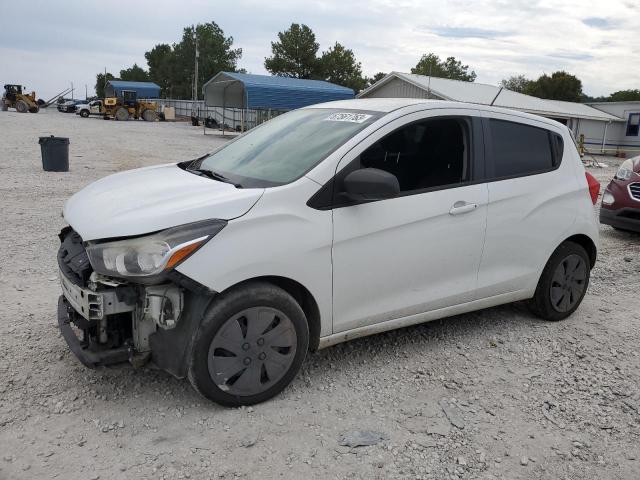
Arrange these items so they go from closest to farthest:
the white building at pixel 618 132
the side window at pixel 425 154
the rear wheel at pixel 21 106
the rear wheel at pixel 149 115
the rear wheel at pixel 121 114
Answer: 1. the side window at pixel 425 154
2. the white building at pixel 618 132
3. the rear wheel at pixel 121 114
4. the rear wheel at pixel 21 106
5. the rear wheel at pixel 149 115

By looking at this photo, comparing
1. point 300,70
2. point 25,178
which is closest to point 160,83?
point 300,70

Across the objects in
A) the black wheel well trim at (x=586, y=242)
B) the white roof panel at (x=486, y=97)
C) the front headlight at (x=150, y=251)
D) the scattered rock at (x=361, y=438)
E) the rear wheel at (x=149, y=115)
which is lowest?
the scattered rock at (x=361, y=438)

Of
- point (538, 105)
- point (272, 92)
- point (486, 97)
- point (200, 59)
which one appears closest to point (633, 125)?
point (538, 105)

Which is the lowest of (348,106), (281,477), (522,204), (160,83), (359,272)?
(281,477)

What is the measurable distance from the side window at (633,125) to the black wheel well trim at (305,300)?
142ft

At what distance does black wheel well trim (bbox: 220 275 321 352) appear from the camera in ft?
10.2

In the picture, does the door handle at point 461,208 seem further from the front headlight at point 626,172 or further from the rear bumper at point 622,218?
the front headlight at point 626,172

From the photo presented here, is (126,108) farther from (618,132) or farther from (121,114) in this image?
(618,132)

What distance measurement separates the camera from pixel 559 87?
61.9 meters

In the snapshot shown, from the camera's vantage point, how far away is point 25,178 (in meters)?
11.3

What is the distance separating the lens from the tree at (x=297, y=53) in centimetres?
6500

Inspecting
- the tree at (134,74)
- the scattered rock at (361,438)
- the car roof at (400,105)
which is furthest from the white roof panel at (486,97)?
the tree at (134,74)

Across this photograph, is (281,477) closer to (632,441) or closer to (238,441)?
(238,441)

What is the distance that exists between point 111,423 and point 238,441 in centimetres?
70
